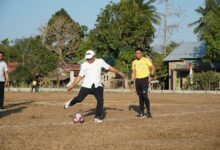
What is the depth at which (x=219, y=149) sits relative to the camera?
6.73 metres

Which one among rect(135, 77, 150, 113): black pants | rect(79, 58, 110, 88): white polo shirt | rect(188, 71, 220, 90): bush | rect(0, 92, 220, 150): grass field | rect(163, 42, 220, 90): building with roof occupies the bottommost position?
rect(0, 92, 220, 150): grass field

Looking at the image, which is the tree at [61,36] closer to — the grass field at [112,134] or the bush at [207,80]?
the bush at [207,80]

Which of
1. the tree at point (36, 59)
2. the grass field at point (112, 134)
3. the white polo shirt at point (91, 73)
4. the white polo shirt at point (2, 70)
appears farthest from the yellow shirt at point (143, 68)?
the tree at point (36, 59)

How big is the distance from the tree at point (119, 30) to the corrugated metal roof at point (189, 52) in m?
3.62

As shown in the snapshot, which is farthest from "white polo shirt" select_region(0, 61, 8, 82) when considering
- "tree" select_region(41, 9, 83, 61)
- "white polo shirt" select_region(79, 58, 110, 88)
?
"tree" select_region(41, 9, 83, 61)

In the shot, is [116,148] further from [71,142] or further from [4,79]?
[4,79]

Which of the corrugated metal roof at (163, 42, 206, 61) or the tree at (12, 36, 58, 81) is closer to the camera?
the corrugated metal roof at (163, 42, 206, 61)

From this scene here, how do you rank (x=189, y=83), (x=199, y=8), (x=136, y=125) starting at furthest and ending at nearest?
(x=199, y=8)
(x=189, y=83)
(x=136, y=125)

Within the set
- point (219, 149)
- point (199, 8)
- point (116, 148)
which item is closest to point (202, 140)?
point (219, 149)

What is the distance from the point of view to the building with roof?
48094mm

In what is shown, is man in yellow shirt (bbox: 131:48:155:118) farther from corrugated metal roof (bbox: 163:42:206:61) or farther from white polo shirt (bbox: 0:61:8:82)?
corrugated metal roof (bbox: 163:42:206:61)

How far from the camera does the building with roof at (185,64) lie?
48.1 m

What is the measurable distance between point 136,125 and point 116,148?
3066mm

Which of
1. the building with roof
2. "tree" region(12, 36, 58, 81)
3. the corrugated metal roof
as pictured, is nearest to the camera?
the building with roof
